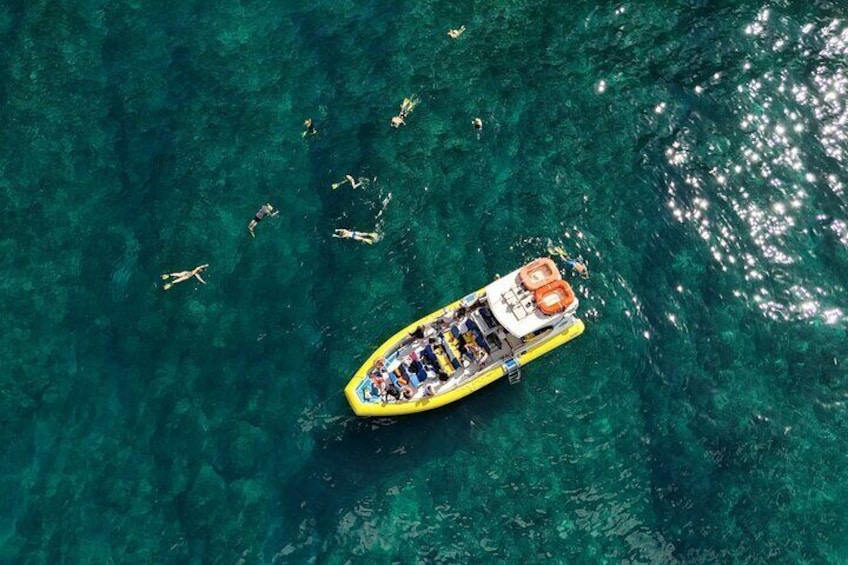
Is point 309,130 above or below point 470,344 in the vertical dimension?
above

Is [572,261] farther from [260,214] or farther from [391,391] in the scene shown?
[260,214]

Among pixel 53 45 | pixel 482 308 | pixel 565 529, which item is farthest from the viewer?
pixel 53 45

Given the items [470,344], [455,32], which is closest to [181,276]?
[470,344]

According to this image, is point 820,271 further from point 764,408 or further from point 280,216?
point 280,216

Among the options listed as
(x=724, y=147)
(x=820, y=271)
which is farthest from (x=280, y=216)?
(x=820, y=271)

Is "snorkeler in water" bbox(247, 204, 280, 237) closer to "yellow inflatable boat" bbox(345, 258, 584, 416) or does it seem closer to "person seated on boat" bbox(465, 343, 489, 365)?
"yellow inflatable boat" bbox(345, 258, 584, 416)

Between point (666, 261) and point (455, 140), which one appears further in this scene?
point (455, 140)
